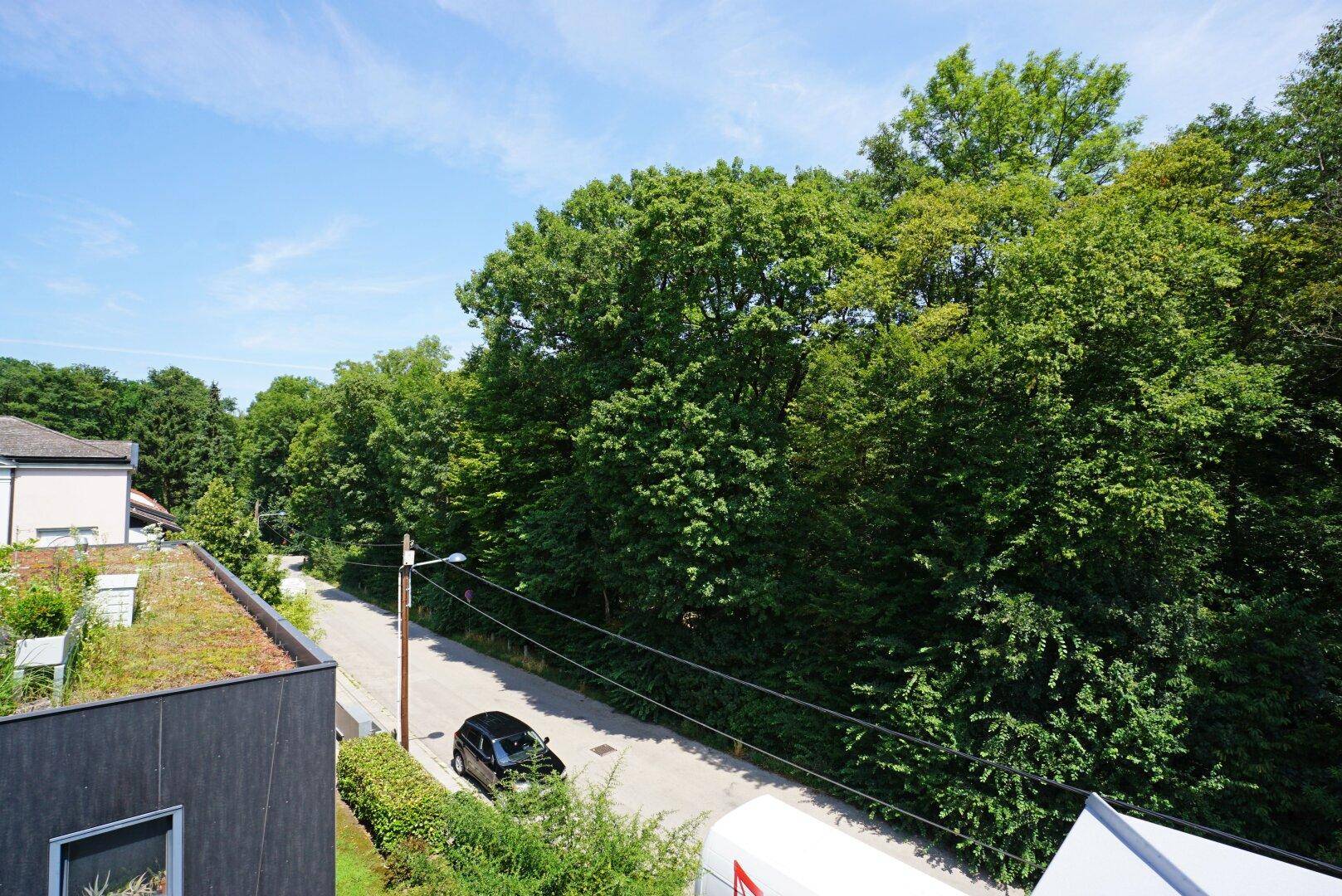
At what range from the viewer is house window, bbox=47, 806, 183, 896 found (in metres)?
5.42

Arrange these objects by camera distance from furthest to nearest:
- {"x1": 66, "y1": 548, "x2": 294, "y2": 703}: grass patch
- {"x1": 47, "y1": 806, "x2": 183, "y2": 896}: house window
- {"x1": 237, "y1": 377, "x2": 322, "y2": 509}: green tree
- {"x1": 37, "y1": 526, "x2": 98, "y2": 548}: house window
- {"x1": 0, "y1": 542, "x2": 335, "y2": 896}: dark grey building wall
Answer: {"x1": 237, "y1": 377, "x2": 322, "y2": 509}: green tree, {"x1": 37, "y1": 526, "x2": 98, "y2": 548}: house window, {"x1": 66, "y1": 548, "x2": 294, "y2": 703}: grass patch, {"x1": 47, "y1": 806, "x2": 183, "y2": 896}: house window, {"x1": 0, "y1": 542, "x2": 335, "y2": 896}: dark grey building wall

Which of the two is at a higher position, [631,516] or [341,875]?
[631,516]

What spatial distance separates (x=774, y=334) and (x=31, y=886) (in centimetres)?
1466

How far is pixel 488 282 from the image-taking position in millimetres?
21219

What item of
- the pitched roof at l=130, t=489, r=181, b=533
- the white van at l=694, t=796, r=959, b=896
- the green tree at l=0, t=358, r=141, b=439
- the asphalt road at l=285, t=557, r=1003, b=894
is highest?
the green tree at l=0, t=358, r=141, b=439

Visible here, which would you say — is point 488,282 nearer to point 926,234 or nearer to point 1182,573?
point 926,234

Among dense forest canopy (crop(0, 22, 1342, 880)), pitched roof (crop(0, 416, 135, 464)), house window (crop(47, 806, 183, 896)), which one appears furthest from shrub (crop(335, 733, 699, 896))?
pitched roof (crop(0, 416, 135, 464))

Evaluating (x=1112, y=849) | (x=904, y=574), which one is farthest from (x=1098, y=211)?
(x=1112, y=849)

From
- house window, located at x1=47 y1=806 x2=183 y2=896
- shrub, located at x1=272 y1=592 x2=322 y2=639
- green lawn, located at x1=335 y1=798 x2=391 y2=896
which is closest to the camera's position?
house window, located at x1=47 y1=806 x2=183 y2=896

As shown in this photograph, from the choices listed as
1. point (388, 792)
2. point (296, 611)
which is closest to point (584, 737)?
point (388, 792)

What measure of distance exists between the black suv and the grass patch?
6060 mm

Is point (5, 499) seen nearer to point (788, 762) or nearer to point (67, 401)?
point (788, 762)

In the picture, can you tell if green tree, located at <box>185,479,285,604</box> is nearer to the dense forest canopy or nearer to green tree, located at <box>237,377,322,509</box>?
the dense forest canopy

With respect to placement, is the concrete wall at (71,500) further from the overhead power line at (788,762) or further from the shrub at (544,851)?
the shrub at (544,851)
